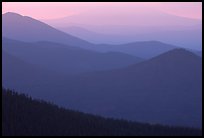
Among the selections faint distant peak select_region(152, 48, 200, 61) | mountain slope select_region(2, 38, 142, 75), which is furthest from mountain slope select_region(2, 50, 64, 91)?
faint distant peak select_region(152, 48, 200, 61)

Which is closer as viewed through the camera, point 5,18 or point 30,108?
point 30,108

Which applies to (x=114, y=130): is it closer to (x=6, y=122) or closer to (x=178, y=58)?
(x=6, y=122)

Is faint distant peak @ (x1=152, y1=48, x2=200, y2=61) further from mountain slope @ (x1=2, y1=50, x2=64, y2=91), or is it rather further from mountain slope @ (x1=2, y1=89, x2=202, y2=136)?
mountain slope @ (x1=2, y1=89, x2=202, y2=136)

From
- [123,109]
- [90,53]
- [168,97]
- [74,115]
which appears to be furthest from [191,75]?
[90,53]

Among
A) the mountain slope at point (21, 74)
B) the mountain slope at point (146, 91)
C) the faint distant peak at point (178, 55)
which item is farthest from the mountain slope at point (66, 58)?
the mountain slope at point (146, 91)

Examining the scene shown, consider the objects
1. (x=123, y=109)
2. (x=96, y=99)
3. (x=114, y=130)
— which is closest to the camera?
(x=114, y=130)

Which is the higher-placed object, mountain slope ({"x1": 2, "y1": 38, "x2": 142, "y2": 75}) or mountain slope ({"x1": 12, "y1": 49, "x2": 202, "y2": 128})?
mountain slope ({"x1": 12, "y1": 49, "x2": 202, "y2": 128})
